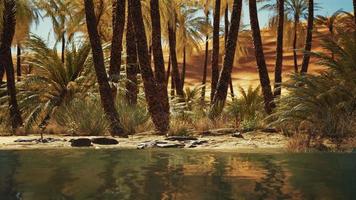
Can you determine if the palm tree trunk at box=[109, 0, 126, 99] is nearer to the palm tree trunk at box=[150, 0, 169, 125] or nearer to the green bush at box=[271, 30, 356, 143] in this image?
the palm tree trunk at box=[150, 0, 169, 125]

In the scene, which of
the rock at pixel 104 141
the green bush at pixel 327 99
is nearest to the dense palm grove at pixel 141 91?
the green bush at pixel 327 99

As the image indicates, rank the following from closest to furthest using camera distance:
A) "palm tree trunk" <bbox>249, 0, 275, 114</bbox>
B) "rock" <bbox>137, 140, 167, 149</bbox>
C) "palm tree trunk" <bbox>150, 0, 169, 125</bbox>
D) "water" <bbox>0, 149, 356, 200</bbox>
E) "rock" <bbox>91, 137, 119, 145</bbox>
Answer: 1. "water" <bbox>0, 149, 356, 200</bbox>
2. "rock" <bbox>137, 140, 167, 149</bbox>
3. "rock" <bbox>91, 137, 119, 145</bbox>
4. "palm tree trunk" <bbox>150, 0, 169, 125</bbox>
5. "palm tree trunk" <bbox>249, 0, 275, 114</bbox>

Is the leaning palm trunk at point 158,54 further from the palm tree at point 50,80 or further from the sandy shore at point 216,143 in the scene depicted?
the palm tree at point 50,80

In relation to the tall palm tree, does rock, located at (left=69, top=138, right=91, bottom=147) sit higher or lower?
lower

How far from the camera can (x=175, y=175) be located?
7.57m

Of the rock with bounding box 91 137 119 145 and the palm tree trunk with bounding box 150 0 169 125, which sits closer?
the rock with bounding box 91 137 119 145

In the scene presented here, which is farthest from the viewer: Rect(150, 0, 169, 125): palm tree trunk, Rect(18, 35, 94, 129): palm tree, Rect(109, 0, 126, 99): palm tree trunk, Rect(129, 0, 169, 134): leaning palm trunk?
Rect(109, 0, 126, 99): palm tree trunk

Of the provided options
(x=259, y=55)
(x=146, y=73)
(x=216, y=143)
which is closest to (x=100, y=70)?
(x=146, y=73)

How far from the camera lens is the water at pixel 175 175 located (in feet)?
20.1

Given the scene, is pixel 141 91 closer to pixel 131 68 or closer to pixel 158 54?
pixel 131 68

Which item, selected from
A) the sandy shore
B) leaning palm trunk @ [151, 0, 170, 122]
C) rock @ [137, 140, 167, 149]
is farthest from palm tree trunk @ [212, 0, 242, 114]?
rock @ [137, 140, 167, 149]

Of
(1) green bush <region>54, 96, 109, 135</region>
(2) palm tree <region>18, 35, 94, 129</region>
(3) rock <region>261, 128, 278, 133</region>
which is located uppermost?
(2) palm tree <region>18, 35, 94, 129</region>

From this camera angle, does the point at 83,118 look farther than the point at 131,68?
No

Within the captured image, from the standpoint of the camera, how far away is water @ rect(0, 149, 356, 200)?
614 cm
